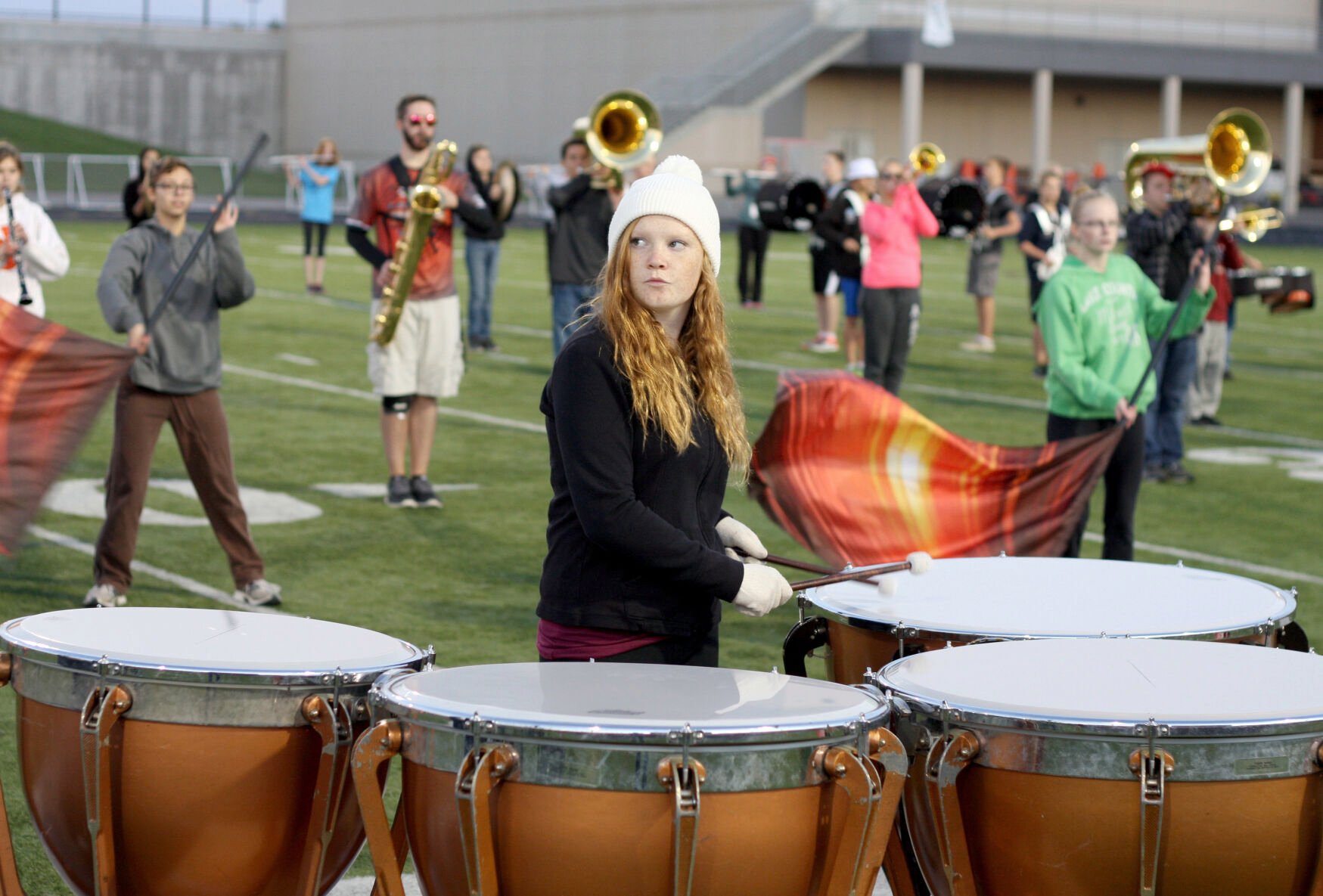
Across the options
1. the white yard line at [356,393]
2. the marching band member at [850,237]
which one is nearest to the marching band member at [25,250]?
the white yard line at [356,393]

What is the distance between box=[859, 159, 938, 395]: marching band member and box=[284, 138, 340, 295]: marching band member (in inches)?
451

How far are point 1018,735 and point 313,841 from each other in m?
1.39

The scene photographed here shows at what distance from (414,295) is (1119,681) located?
6.69 m

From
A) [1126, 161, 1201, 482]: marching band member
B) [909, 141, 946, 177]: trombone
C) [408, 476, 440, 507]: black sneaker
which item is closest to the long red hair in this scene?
[408, 476, 440, 507]: black sneaker

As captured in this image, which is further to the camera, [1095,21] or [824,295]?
[1095,21]

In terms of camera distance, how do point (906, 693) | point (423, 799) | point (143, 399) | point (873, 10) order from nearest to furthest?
point (423, 799) < point (906, 693) < point (143, 399) < point (873, 10)

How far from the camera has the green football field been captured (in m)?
7.89

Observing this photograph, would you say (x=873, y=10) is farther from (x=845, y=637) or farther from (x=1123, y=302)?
(x=845, y=637)

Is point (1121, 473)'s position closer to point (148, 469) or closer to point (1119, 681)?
point (148, 469)

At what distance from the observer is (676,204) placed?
3.87 m

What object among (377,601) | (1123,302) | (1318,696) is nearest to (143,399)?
(377,601)

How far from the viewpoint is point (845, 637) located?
4.38m

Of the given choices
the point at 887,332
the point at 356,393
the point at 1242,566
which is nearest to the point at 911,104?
the point at 356,393

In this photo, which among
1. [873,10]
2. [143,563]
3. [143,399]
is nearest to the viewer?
[143,399]
